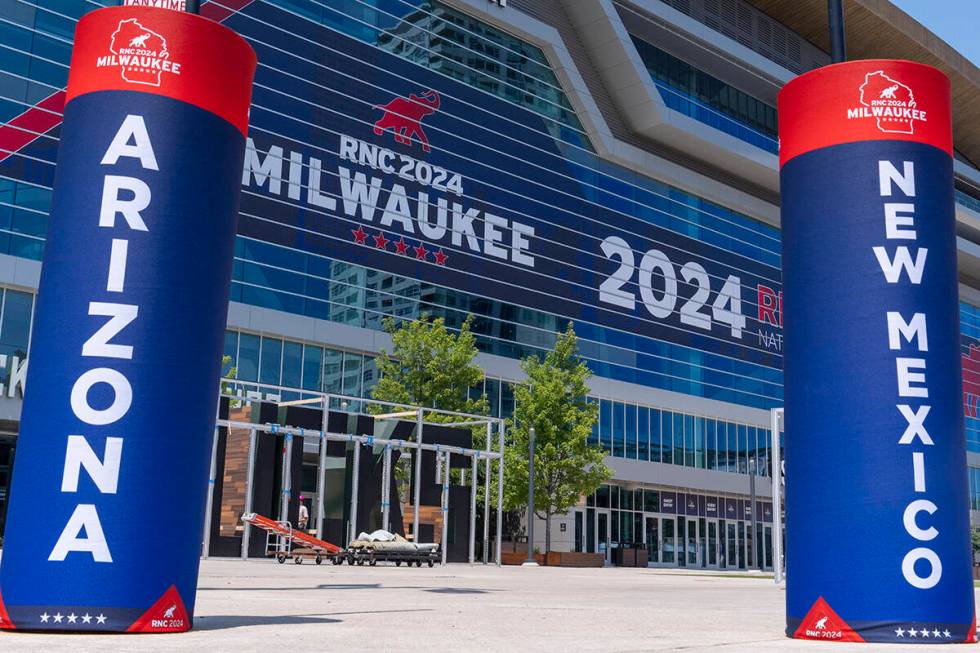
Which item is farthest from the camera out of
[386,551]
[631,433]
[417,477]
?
[631,433]

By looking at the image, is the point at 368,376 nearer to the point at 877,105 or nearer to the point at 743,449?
the point at 743,449

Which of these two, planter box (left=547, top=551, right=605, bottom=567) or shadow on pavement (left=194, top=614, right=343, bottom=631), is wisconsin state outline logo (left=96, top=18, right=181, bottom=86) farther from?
planter box (left=547, top=551, right=605, bottom=567)

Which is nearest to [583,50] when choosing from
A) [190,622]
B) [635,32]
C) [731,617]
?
[635,32]

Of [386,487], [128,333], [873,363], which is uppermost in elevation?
[873,363]

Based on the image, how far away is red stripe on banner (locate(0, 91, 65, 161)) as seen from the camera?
104 feet

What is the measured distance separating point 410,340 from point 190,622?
29262 millimetres

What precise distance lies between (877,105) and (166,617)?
6.93 metres

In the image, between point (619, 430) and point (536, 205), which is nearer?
point (536, 205)

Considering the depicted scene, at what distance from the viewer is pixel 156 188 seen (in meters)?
7.87

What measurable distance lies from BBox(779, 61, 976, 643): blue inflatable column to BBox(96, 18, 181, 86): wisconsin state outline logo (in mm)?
5296

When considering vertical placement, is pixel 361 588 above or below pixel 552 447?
below

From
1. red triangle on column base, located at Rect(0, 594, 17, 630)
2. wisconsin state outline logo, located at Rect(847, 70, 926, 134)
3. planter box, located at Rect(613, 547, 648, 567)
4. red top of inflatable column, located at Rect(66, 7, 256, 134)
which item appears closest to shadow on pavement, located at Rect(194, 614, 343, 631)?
red triangle on column base, located at Rect(0, 594, 17, 630)

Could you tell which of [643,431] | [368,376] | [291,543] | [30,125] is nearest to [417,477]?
[291,543]

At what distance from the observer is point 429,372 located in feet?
120
